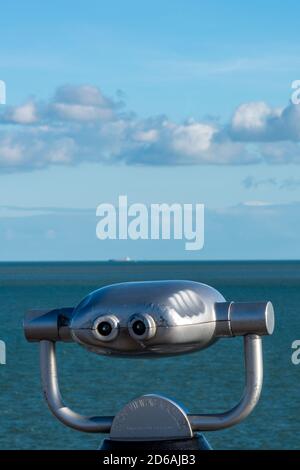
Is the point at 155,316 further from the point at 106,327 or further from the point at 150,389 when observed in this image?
the point at 150,389

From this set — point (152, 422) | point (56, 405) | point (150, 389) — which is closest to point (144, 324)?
point (152, 422)

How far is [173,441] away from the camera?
291cm

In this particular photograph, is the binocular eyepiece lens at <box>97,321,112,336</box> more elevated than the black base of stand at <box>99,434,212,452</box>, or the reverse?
the binocular eyepiece lens at <box>97,321,112,336</box>

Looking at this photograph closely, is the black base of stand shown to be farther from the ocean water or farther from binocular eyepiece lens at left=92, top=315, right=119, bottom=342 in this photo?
the ocean water

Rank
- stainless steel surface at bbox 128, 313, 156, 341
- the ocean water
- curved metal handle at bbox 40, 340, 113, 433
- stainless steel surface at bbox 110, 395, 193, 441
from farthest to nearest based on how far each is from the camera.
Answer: the ocean water, curved metal handle at bbox 40, 340, 113, 433, stainless steel surface at bbox 110, 395, 193, 441, stainless steel surface at bbox 128, 313, 156, 341

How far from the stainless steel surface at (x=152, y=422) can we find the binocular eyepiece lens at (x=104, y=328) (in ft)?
0.57

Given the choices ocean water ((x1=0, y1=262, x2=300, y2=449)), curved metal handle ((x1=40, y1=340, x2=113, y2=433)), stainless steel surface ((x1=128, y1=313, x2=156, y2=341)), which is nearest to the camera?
stainless steel surface ((x1=128, y1=313, x2=156, y2=341))

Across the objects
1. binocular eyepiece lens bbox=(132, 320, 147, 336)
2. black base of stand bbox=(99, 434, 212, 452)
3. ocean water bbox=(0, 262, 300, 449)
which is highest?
binocular eyepiece lens bbox=(132, 320, 147, 336)

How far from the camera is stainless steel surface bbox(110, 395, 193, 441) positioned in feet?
→ 9.65

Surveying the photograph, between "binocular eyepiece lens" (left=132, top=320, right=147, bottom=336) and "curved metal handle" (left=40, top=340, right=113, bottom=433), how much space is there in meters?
0.27

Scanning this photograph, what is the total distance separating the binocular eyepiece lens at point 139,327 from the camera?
9.35 ft

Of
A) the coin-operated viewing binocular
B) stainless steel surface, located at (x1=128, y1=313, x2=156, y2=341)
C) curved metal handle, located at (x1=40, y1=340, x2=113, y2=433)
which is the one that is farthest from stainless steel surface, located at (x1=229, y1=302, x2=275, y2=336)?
curved metal handle, located at (x1=40, y1=340, x2=113, y2=433)

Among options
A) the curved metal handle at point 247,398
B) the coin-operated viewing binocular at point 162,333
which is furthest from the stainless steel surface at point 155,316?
the curved metal handle at point 247,398

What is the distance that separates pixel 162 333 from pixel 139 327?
5 centimetres
